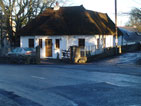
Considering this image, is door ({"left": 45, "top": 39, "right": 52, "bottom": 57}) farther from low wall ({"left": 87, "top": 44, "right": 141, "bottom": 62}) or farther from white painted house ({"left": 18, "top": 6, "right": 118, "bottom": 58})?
low wall ({"left": 87, "top": 44, "right": 141, "bottom": 62})

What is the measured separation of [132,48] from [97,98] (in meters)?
37.3

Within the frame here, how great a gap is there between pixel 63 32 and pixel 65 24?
1.98m

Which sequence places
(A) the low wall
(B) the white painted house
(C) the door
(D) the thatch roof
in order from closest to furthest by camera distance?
(A) the low wall → (B) the white painted house → (D) the thatch roof → (C) the door

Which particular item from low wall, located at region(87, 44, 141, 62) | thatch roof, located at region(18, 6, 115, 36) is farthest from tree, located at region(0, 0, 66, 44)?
low wall, located at region(87, 44, 141, 62)

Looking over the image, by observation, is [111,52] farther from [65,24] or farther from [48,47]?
[48,47]

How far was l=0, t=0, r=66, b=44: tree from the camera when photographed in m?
36.3

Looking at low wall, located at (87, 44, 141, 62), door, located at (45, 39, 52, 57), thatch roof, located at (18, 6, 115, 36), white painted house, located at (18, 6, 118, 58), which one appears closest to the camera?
low wall, located at (87, 44, 141, 62)

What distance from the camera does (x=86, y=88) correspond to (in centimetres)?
1133

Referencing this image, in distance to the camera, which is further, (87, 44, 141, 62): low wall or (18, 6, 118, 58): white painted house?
(18, 6, 118, 58): white painted house

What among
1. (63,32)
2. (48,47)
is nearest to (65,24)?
(63,32)

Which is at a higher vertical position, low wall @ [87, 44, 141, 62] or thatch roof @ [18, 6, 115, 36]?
thatch roof @ [18, 6, 115, 36]

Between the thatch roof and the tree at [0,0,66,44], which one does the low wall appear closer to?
the thatch roof

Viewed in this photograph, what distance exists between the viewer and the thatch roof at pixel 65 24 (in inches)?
1213

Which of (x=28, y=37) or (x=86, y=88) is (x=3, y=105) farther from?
(x=28, y=37)
